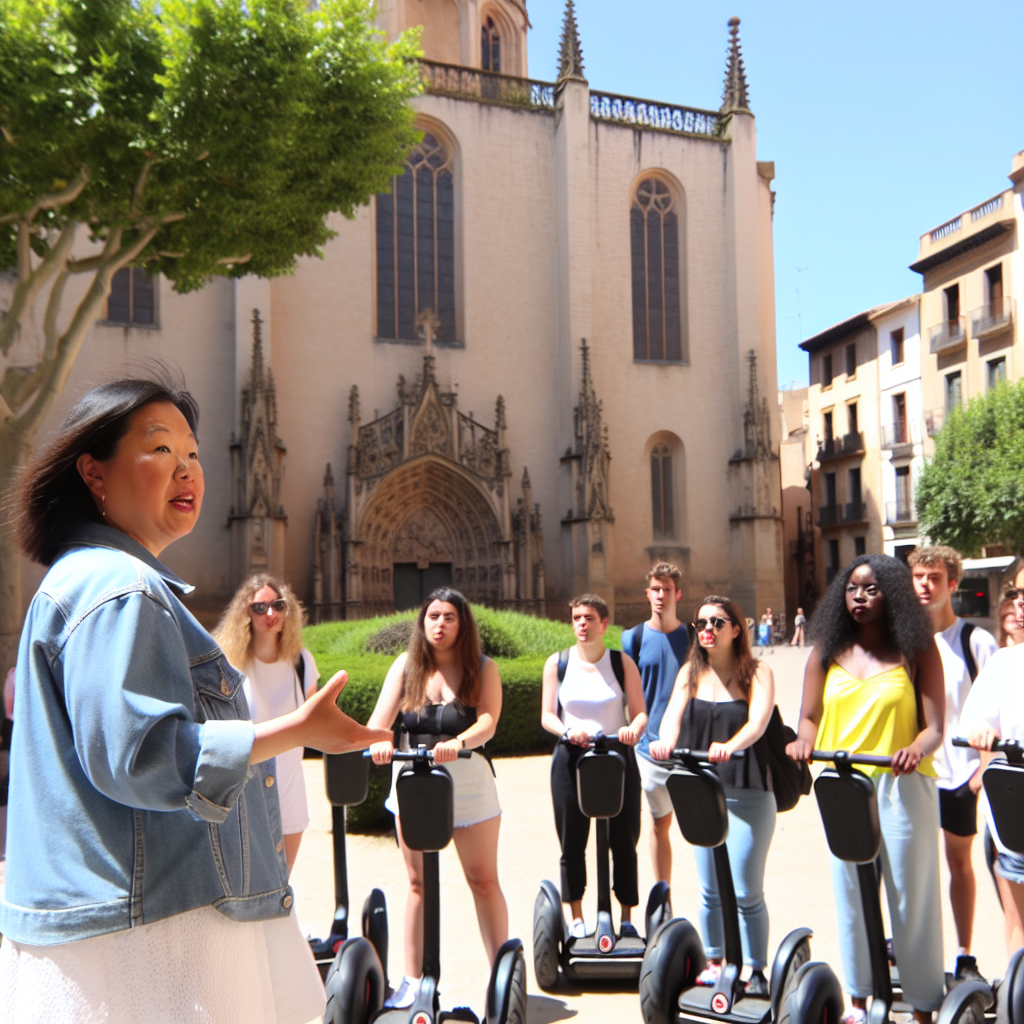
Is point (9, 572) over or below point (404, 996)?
over

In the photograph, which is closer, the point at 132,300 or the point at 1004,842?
the point at 1004,842

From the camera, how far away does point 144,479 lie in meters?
1.61

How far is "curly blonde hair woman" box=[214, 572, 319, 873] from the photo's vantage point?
461 centimetres

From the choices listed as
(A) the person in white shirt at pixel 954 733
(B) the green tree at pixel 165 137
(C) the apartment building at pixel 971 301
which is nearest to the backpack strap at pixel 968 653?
(A) the person in white shirt at pixel 954 733

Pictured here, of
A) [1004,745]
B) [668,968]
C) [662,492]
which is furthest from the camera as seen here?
[662,492]

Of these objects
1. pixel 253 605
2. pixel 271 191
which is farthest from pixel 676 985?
pixel 271 191

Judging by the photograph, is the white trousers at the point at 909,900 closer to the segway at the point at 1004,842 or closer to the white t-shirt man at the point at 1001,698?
the segway at the point at 1004,842

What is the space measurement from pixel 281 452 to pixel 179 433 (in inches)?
851

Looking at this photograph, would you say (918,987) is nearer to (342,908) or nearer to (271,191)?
(342,908)

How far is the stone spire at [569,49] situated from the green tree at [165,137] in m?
15.5

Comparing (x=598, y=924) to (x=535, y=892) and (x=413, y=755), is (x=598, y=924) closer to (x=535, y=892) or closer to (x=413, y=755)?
(x=535, y=892)

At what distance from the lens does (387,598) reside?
81.7ft

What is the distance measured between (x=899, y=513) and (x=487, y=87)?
1870cm

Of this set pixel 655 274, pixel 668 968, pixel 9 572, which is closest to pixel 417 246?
pixel 655 274
